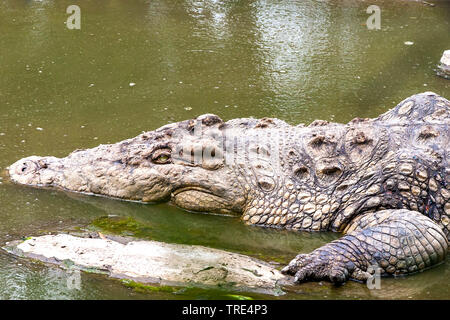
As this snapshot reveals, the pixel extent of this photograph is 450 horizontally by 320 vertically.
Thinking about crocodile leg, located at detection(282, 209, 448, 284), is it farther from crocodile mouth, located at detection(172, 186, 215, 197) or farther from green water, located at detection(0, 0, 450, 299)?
crocodile mouth, located at detection(172, 186, 215, 197)

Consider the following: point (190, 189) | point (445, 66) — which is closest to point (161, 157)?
point (190, 189)

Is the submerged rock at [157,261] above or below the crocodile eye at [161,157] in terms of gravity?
below

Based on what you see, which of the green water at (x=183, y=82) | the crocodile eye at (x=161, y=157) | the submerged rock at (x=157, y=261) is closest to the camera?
the submerged rock at (x=157, y=261)

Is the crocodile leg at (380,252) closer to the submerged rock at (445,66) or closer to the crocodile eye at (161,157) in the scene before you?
the crocodile eye at (161,157)

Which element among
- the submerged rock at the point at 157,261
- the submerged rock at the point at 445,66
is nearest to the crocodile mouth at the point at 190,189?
the submerged rock at the point at 157,261

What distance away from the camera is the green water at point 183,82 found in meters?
5.03

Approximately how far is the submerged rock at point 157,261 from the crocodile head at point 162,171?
69cm

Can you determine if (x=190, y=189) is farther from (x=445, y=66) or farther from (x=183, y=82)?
(x=445, y=66)

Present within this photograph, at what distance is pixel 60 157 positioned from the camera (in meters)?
6.54

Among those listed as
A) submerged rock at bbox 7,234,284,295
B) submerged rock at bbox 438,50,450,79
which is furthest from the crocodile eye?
submerged rock at bbox 438,50,450,79

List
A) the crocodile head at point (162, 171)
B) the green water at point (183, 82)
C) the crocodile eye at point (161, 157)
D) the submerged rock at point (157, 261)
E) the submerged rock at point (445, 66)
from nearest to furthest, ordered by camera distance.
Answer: the submerged rock at point (157, 261)
the green water at point (183, 82)
the crocodile head at point (162, 171)
the crocodile eye at point (161, 157)
the submerged rock at point (445, 66)

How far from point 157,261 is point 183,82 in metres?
4.28

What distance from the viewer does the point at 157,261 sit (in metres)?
4.55

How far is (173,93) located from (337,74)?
86.0 inches
